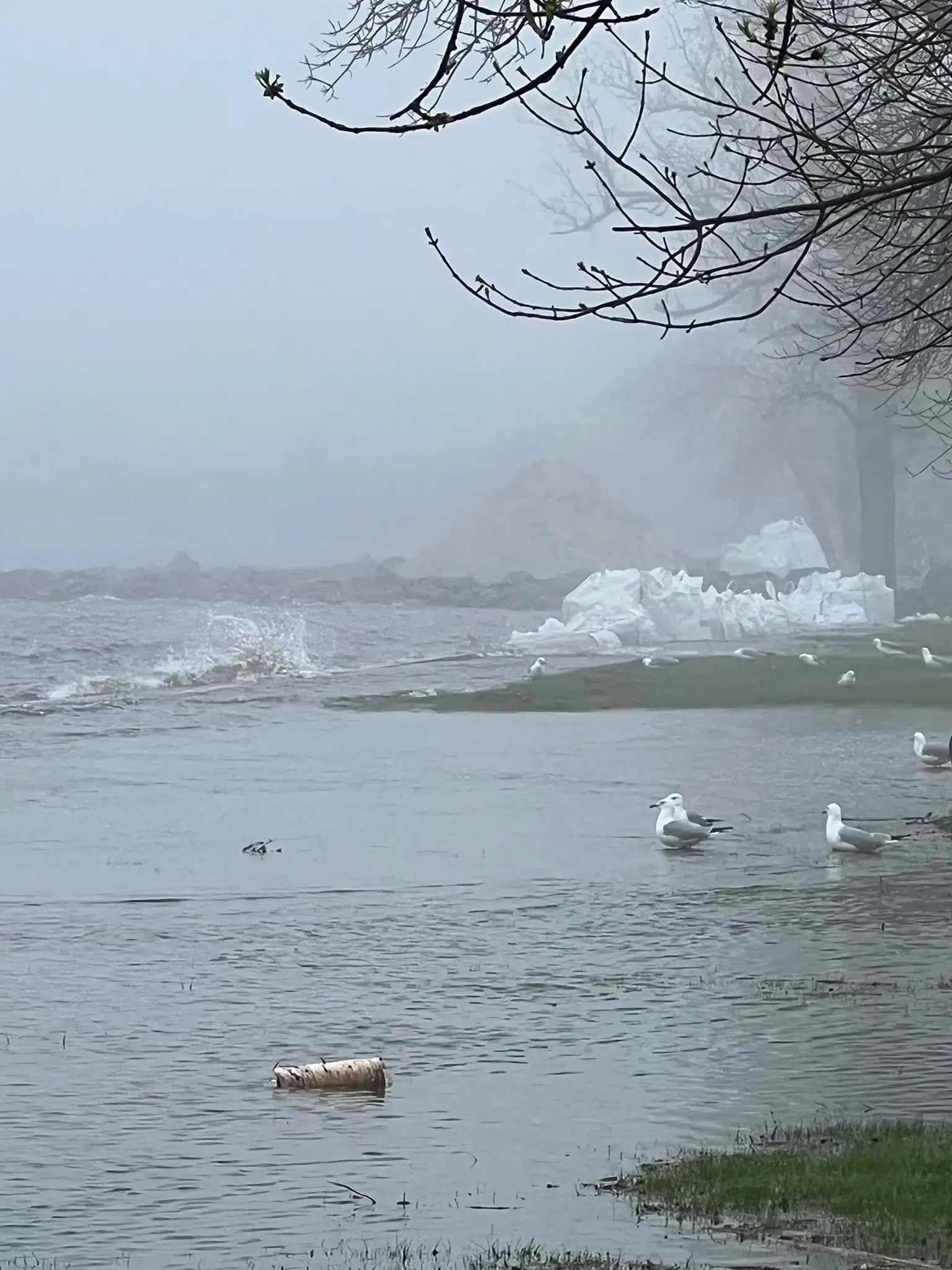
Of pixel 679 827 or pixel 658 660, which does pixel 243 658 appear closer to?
pixel 658 660

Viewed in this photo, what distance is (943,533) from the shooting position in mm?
68438

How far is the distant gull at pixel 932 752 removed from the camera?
18.6 m

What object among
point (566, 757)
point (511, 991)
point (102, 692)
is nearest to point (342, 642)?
point (102, 692)

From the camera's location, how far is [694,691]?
28422 millimetres

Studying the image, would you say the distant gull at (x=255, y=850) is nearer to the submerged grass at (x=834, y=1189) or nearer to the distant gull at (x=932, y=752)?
the distant gull at (x=932, y=752)

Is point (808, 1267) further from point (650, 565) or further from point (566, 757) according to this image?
point (650, 565)

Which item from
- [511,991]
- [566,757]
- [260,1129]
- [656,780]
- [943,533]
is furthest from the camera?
[943,533]

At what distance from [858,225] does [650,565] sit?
199 feet

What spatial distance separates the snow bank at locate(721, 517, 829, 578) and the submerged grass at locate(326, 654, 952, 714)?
31.6 meters

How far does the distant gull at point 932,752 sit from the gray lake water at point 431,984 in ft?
0.67

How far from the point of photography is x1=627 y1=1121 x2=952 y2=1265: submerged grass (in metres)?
5.86

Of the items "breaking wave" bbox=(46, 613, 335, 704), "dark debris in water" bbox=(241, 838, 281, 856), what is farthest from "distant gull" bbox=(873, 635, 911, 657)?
"dark debris in water" bbox=(241, 838, 281, 856)

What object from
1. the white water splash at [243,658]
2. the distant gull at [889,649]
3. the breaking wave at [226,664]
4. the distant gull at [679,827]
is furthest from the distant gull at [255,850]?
the distant gull at [889,649]

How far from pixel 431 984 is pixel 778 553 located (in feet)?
180
